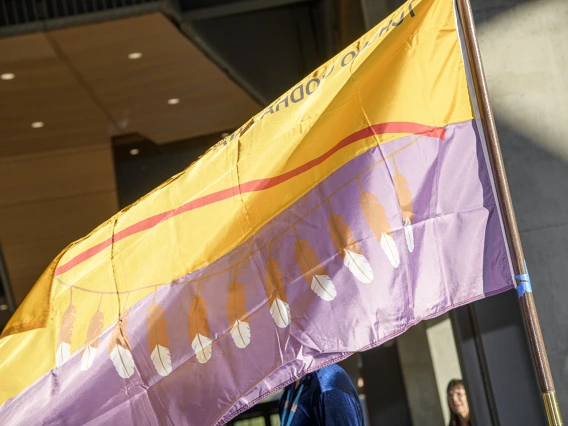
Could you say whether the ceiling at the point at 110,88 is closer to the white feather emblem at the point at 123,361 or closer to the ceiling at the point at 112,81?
the ceiling at the point at 112,81

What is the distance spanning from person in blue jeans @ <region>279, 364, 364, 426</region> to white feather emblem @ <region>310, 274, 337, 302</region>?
41 cm

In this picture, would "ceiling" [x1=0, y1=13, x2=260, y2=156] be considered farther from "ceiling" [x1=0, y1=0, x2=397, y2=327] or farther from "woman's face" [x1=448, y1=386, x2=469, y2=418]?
"woman's face" [x1=448, y1=386, x2=469, y2=418]

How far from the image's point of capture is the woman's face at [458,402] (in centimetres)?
744

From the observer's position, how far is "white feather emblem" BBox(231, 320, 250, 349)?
2852mm

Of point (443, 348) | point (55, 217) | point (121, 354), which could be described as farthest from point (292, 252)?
Result: point (55, 217)

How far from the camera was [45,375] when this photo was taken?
3.23m

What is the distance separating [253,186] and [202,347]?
23.5 inches

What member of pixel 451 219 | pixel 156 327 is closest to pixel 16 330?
pixel 156 327

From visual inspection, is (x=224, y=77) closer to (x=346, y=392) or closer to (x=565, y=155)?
(x=565, y=155)

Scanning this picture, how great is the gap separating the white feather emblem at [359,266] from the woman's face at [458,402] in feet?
16.8

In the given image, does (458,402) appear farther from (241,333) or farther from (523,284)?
(523,284)

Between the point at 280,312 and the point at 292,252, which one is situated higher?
the point at 292,252

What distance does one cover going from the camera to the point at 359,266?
269cm

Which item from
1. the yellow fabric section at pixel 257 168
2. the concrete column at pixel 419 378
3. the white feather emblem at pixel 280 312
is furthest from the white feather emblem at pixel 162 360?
the concrete column at pixel 419 378
